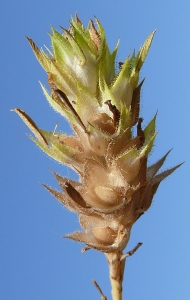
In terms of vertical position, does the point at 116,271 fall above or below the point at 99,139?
below

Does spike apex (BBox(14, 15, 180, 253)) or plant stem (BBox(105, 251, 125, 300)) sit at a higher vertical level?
spike apex (BBox(14, 15, 180, 253))

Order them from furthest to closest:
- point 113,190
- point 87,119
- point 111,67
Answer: point 111,67 → point 87,119 → point 113,190

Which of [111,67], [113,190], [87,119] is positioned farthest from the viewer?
[111,67]

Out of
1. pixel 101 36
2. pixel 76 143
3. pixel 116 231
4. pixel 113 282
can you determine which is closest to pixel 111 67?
pixel 101 36

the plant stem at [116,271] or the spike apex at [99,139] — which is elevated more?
the spike apex at [99,139]

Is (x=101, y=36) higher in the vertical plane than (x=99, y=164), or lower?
higher

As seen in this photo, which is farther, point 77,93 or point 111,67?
point 111,67

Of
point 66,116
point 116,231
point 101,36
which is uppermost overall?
point 101,36

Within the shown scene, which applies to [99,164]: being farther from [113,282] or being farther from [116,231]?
[113,282]
